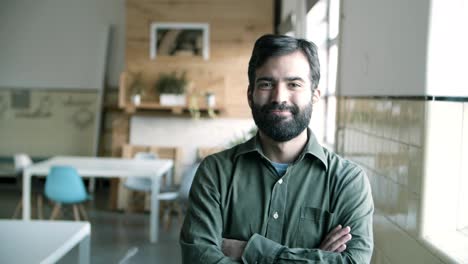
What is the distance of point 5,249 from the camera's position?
276cm

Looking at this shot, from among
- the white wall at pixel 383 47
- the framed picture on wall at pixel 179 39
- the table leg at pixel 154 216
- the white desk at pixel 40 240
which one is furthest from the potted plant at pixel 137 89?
the white desk at pixel 40 240

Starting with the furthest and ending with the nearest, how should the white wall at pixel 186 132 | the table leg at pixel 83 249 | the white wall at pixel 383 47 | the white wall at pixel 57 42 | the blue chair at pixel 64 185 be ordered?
1. the white wall at pixel 57 42
2. the white wall at pixel 186 132
3. the blue chair at pixel 64 185
4. the table leg at pixel 83 249
5. the white wall at pixel 383 47

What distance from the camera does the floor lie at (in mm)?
5777

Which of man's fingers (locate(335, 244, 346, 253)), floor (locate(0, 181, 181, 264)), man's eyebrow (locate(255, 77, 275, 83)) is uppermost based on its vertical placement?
man's eyebrow (locate(255, 77, 275, 83))

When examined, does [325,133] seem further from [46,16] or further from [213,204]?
[46,16]

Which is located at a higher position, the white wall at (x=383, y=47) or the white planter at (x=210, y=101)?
the white wall at (x=383, y=47)

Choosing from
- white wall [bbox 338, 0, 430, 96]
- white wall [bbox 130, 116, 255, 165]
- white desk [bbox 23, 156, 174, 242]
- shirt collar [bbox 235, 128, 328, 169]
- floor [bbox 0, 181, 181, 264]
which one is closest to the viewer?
shirt collar [bbox 235, 128, 328, 169]

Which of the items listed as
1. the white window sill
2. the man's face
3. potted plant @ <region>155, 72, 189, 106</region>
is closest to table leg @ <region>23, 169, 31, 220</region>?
potted plant @ <region>155, 72, 189, 106</region>

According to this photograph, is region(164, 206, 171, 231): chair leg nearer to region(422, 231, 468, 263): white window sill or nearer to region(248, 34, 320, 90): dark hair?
region(422, 231, 468, 263): white window sill

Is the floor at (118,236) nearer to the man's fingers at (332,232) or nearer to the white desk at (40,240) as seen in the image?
the white desk at (40,240)

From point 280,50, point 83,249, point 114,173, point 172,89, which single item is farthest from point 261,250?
point 172,89

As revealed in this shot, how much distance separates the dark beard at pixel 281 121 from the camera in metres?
1.96

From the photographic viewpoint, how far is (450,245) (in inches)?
83.0

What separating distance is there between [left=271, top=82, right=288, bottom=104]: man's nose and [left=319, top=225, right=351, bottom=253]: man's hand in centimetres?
49
